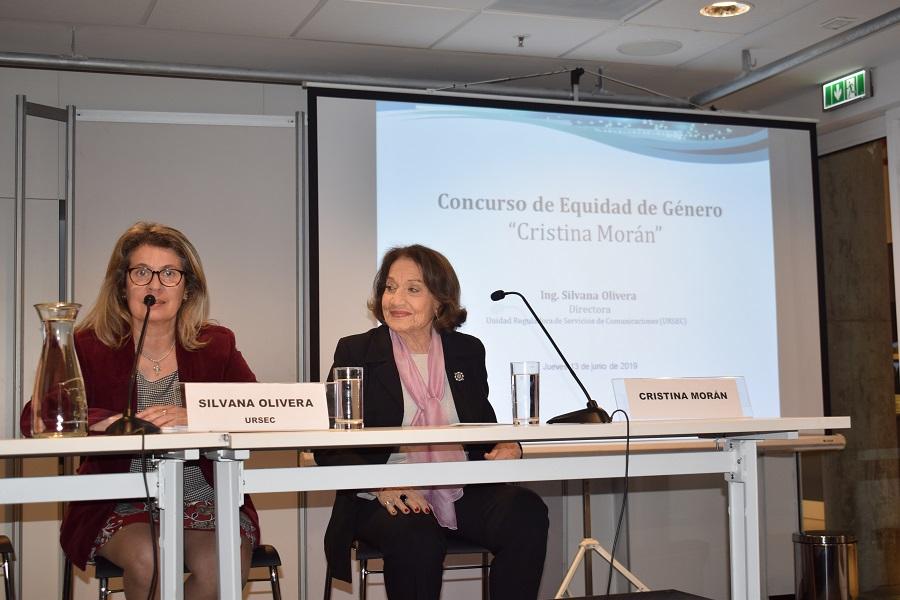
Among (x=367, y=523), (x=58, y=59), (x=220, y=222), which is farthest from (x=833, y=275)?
(x=58, y=59)

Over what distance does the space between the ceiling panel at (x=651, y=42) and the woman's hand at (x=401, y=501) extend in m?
2.26

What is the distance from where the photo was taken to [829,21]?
4.05 metres

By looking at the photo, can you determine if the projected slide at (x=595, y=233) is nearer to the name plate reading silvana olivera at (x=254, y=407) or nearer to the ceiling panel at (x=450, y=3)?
the ceiling panel at (x=450, y=3)

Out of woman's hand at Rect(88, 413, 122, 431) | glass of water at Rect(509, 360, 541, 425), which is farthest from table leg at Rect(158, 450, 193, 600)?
glass of water at Rect(509, 360, 541, 425)

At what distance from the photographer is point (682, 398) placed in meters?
2.29

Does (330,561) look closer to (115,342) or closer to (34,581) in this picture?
(115,342)

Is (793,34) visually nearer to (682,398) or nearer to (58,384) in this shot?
(682,398)

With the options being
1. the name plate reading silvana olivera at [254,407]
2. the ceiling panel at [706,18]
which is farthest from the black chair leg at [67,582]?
the ceiling panel at [706,18]

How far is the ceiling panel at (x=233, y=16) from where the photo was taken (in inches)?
147

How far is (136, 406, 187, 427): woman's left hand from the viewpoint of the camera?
2.10 m

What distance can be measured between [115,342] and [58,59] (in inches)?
80.1

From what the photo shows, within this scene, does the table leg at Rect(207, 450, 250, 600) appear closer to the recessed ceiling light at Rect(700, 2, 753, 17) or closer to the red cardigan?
the red cardigan

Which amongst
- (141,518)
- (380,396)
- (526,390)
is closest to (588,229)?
(380,396)

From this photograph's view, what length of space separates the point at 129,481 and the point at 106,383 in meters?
0.64
